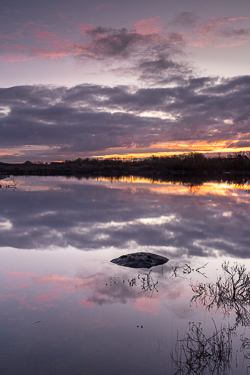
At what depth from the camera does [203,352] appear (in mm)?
3781

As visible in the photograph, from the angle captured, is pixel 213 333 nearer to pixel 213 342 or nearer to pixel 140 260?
pixel 213 342

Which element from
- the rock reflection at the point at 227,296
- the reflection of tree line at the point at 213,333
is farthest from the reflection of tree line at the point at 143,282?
the rock reflection at the point at 227,296

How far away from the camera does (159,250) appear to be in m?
9.11

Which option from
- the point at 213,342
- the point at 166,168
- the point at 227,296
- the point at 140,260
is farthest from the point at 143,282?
the point at 166,168

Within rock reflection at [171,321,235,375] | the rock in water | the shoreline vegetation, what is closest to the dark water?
rock reflection at [171,321,235,375]

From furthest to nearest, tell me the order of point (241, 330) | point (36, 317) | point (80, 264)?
point (80, 264) < point (36, 317) < point (241, 330)

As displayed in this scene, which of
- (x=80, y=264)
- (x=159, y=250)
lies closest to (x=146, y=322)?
(x=80, y=264)

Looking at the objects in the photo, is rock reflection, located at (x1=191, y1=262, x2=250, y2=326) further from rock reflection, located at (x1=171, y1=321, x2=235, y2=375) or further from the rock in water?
the rock in water

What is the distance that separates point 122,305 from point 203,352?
179 centimetres

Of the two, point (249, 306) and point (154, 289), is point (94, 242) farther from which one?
point (249, 306)

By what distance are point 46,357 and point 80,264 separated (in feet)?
12.6

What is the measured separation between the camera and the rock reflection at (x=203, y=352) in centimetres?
356

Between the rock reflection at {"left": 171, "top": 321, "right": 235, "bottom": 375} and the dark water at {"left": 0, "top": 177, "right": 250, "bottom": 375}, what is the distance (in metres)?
0.01

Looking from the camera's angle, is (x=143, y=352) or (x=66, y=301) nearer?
(x=143, y=352)
